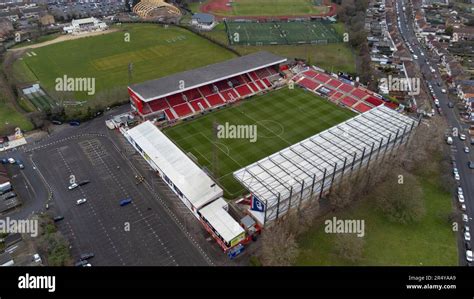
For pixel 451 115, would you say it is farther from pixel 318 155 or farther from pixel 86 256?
pixel 86 256

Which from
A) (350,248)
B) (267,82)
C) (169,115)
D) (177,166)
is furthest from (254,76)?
(350,248)

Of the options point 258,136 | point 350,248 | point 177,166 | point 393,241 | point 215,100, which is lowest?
point 393,241

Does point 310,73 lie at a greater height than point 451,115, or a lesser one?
greater

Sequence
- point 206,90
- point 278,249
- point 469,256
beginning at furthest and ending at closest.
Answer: point 206,90, point 469,256, point 278,249

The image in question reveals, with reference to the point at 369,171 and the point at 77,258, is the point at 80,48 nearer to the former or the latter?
the point at 77,258

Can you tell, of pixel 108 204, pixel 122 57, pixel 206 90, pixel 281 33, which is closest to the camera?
pixel 108 204
